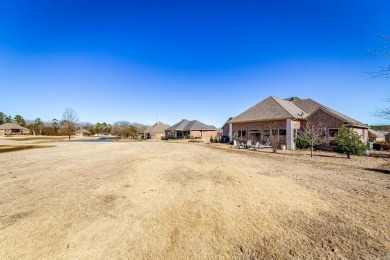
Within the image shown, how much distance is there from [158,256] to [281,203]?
419cm

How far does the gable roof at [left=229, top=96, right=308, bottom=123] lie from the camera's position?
25.3 m

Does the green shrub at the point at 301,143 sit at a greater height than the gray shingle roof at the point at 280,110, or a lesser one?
→ lesser

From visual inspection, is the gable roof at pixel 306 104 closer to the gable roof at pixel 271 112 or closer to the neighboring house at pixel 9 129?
the gable roof at pixel 271 112

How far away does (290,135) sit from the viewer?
2417 centimetres

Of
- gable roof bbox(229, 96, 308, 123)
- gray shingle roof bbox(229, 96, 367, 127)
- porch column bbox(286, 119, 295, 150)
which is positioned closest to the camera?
porch column bbox(286, 119, 295, 150)

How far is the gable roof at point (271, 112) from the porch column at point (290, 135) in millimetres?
837

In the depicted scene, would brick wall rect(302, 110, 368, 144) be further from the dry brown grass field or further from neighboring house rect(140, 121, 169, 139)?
neighboring house rect(140, 121, 169, 139)

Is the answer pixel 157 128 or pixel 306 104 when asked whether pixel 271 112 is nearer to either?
pixel 306 104

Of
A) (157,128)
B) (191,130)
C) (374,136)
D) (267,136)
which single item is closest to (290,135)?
(267,136)

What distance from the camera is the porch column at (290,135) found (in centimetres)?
2412

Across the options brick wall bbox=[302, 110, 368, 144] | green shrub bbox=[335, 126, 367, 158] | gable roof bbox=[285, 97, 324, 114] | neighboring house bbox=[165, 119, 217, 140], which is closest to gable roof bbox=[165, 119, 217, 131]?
neighboring house bbox=[165, 119, 217, 140]

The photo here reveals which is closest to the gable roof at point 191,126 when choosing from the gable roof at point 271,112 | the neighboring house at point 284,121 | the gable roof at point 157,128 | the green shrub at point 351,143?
the gable roof at point 157,128

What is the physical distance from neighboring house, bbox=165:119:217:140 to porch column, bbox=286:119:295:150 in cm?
2892

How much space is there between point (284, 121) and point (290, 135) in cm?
203
